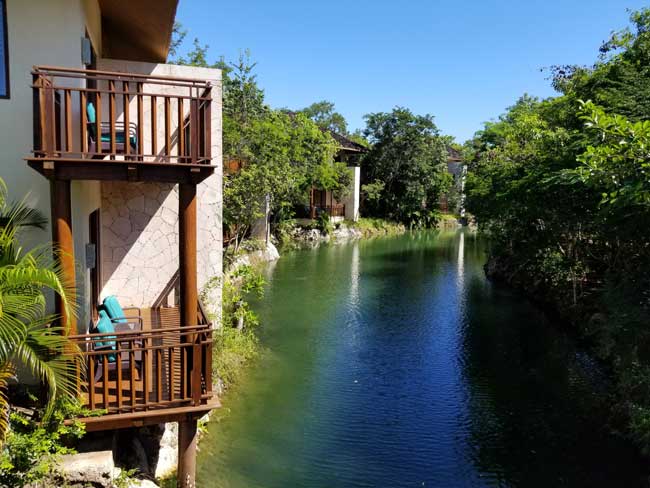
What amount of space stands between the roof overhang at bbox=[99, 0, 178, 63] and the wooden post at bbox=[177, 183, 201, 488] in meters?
3.00

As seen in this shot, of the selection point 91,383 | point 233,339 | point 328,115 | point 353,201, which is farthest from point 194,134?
point 328,115

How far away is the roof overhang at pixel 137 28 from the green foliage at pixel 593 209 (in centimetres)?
663

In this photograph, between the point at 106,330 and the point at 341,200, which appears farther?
the point at 341,200

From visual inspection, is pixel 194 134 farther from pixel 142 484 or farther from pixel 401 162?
pixel 401 162

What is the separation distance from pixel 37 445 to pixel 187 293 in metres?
2.28

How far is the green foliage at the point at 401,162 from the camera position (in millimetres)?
45969

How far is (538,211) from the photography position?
51.6 feet

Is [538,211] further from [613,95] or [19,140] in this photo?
[19,140]

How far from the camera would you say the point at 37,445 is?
5.31 metres

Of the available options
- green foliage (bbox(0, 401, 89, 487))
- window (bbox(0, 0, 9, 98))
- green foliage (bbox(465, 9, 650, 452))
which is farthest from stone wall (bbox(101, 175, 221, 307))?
green foliage (bbox(465, 9, 650, 452))

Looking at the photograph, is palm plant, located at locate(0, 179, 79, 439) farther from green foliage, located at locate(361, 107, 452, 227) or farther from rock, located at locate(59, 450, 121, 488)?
green foliage, located at locate(361, 107, 452, 227)

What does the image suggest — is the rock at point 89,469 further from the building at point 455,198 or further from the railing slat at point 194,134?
the building at point 455,198

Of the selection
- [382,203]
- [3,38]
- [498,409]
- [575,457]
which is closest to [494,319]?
[498,409]

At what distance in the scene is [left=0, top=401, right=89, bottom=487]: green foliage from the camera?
520 cm
